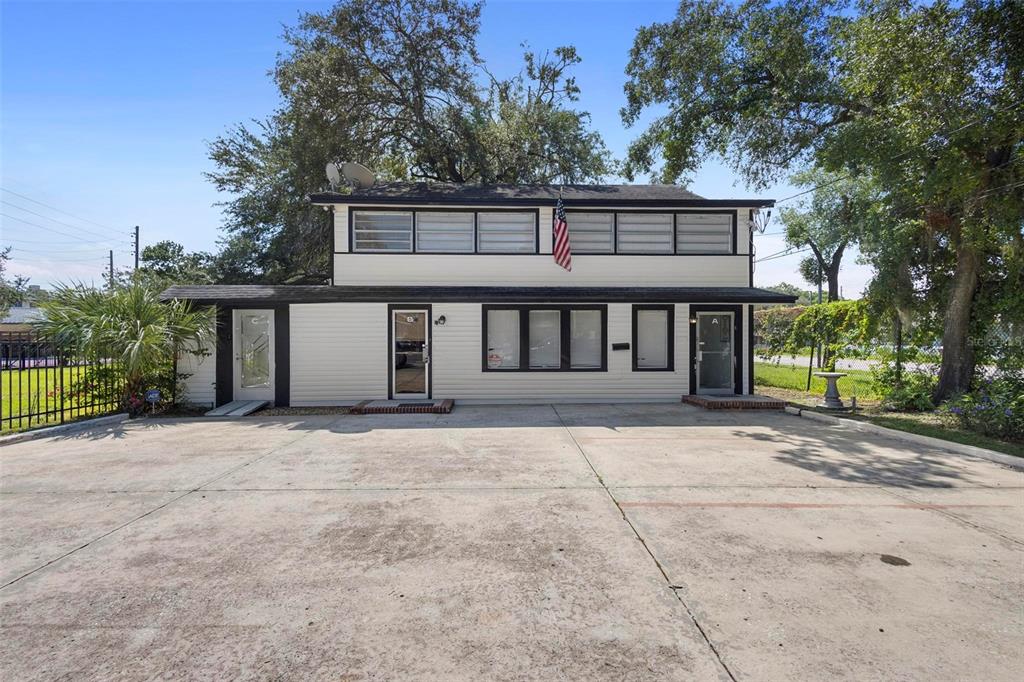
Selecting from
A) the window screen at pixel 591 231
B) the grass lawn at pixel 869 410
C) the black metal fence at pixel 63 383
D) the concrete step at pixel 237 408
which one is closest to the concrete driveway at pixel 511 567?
the grass lawn at pixel 869 410

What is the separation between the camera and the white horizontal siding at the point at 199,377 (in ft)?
36.6

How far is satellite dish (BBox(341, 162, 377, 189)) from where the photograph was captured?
13.2m

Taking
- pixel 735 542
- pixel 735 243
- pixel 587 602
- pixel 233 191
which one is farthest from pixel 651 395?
pixel 233 191

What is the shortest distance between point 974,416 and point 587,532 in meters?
7.93

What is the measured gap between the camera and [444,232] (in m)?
12.2

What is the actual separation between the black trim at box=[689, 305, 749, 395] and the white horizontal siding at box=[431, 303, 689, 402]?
0.62 ft

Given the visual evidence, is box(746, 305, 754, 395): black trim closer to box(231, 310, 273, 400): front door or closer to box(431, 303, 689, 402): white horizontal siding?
box(431, 303, 689, 402): white horizontal siding

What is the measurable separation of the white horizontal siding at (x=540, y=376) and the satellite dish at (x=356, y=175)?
4.90 m

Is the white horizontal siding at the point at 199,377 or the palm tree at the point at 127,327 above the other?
the palm tree at the point at 127,327

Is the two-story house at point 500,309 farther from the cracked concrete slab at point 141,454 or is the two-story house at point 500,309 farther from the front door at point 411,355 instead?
the cracked concrete slab at point 141,454

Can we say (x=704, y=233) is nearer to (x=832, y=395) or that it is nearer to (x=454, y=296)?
(x=832, y=395)

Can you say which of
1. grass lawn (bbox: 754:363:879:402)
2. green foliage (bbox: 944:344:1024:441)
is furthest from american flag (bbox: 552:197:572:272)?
green foliage (bbox: 944:344:1024:441)

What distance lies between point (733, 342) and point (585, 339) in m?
3.88

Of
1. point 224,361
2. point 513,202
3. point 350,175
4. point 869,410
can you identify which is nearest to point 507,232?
point 513,202
